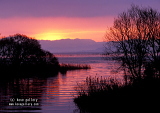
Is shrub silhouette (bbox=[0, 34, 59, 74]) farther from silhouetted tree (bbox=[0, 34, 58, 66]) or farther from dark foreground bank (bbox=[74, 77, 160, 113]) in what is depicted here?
dark foreground bank (bbox=[74, 77, 160, 113])

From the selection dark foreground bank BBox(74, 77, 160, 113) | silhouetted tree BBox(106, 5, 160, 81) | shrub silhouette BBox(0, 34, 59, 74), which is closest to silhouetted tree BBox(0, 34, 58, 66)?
shrub silhouette BBox(0, 34, 59, 74)

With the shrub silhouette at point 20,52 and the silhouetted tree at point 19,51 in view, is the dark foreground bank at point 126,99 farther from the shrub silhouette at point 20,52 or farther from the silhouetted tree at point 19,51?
the silhouetted tree at point 19,51

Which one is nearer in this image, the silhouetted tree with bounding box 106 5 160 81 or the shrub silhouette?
the silhouetted tree with bounding box 106 5 160 81

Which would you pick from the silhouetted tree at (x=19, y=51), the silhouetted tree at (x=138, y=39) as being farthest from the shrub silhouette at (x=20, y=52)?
the silhouetted tree at (x=138, y=39)

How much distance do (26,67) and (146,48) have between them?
28.9 m

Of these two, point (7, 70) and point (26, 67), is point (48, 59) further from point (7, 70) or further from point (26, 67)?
point (7, 70)

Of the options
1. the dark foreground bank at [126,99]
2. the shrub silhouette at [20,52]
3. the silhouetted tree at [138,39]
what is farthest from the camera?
the shrub silhouette at [20,52]

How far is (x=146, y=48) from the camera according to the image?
3334cm

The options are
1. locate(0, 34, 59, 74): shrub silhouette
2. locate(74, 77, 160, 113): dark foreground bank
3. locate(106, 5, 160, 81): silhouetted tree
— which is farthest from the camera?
locate(0, 34, 59, 74): shrub silhouette

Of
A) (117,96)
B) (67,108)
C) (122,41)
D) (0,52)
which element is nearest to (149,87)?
(117,96)

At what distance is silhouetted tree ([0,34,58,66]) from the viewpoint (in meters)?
49.6

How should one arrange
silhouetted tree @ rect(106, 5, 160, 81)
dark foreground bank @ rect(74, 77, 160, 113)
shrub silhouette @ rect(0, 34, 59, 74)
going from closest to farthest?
dark foreground bank @ rect(74, 77, 160, 113) < silhouetted tree @ rect(106, 5, 160, 81) < shrub silhouette @ rect(0, 34, 59, 74)

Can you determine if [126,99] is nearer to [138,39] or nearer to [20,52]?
[138,39]

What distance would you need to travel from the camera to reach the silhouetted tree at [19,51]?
49647mm
